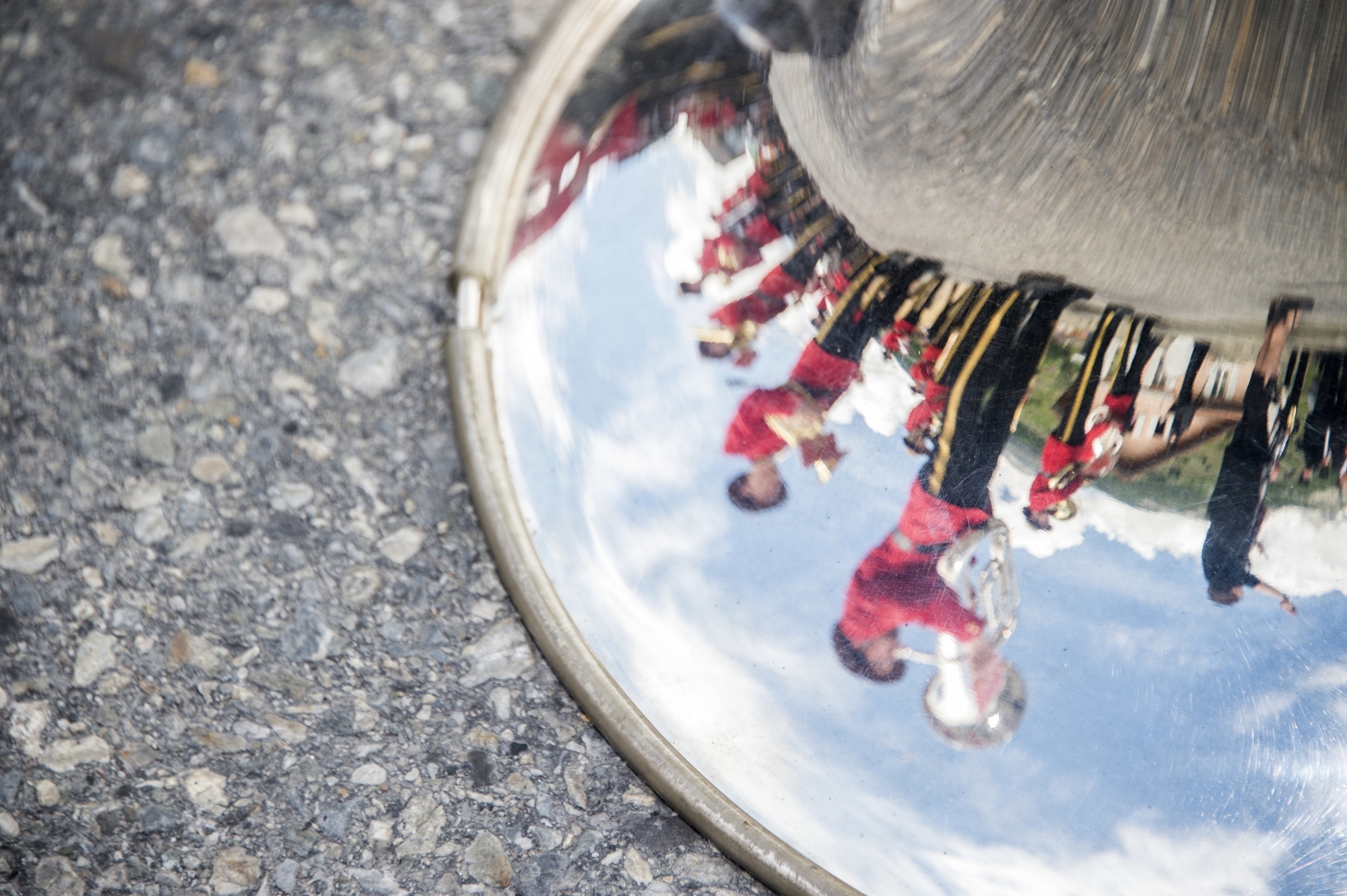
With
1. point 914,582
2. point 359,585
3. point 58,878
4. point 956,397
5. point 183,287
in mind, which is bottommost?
point 58,878

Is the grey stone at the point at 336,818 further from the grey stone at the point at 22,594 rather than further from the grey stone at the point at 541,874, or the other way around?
the grey stone at the point at 22,594

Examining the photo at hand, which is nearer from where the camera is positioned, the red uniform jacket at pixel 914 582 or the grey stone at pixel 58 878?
the red uniform jacket at pixel 914 582

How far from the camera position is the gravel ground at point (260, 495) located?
28.8 inches

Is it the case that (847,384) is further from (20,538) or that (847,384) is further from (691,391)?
(20,538)

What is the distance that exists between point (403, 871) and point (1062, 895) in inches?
18.9

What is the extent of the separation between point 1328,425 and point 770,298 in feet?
1.14

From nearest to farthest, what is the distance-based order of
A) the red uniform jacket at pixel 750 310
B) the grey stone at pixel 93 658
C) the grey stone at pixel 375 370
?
the red uniform jacket at pixel 750 310
the grey stone at pixel 93 658
the grey stone at pixel 375 370

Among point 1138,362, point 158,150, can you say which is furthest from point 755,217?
point 158,150

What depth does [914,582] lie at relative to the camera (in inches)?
23.7

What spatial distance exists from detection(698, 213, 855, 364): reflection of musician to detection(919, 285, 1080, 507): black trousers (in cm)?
10

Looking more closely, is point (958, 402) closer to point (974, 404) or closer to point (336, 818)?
point (974, 404)

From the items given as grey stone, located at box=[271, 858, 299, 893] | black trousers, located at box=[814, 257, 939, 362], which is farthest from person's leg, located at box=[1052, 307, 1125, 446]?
grey stone, located at box=[271, 858, 299, 893]

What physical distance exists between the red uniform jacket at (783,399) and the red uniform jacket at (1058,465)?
0.43 ft

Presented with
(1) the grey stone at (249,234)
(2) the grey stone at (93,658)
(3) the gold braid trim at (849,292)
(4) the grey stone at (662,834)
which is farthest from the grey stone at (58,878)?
(3) the gold braid trim at (849,292)
